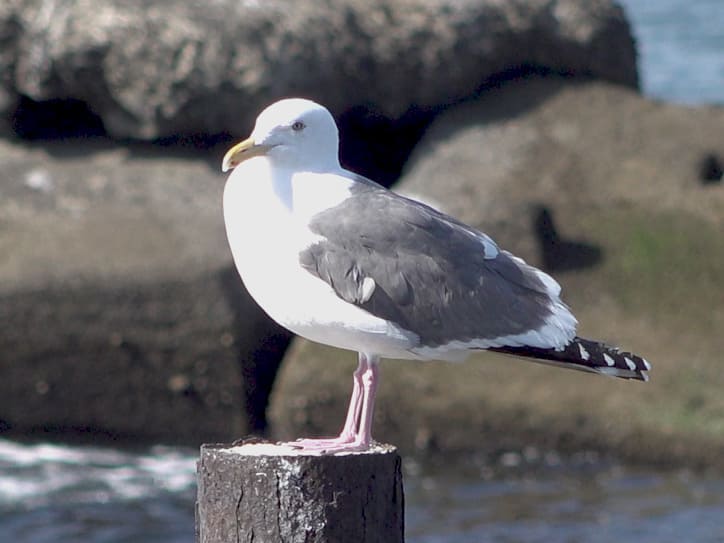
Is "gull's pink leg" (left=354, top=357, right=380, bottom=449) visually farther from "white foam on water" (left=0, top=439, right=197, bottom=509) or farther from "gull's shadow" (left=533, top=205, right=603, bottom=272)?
"gull's shadow" (left=533, top=205, right=603, bottom=272)

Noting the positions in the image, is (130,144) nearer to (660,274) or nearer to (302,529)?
(660,274)

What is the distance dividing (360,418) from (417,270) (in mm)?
497

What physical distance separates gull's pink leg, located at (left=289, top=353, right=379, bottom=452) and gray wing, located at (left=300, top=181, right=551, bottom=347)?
228mm

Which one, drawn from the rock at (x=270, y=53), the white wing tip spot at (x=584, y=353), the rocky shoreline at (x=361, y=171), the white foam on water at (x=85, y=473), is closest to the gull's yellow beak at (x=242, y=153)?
the white wing tip spot at (x=584, y=353)

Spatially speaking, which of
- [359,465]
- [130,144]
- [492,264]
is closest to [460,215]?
[130,144]

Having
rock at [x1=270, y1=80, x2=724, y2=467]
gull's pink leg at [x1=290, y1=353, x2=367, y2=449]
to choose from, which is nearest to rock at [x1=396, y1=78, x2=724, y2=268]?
rock at [x1=270, y1=80, x2=724, y2=467]

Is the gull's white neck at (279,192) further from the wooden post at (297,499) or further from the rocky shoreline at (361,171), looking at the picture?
the rocky shoreline at (361,171)

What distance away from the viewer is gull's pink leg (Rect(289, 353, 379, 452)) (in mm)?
4211

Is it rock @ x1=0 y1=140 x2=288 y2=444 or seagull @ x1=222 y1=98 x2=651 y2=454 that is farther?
rock @ x1=0 y1=140 x2=288 y2=444

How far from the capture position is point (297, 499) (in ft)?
12.5

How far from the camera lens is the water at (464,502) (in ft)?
26.8

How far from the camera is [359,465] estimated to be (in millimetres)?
3834

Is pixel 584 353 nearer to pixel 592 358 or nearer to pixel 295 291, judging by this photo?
pixel 592 358

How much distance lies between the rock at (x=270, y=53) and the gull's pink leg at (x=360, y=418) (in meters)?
5.88
